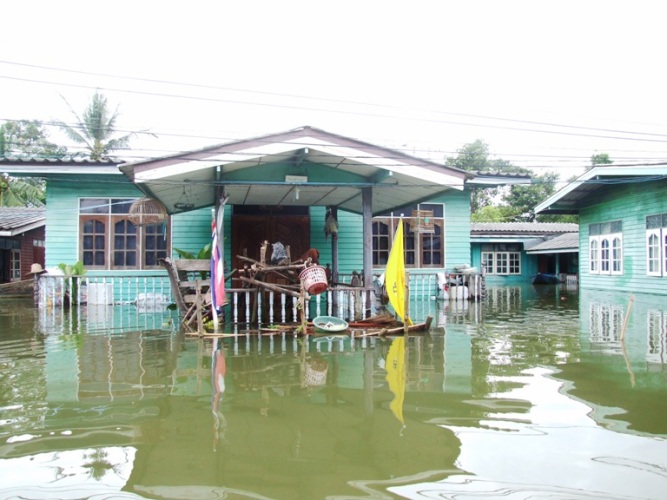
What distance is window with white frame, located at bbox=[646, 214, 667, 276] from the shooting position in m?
15.2

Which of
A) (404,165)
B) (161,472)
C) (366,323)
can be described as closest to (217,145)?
(404,165)

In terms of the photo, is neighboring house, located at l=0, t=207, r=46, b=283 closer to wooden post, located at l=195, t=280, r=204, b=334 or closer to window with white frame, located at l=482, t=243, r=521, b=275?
wooden post, located at l=195, t=280, r=204, b=334

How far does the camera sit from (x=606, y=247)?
60.5 ft

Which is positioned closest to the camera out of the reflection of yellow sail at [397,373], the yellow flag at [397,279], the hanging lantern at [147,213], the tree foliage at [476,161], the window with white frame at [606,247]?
the reflection of yellow sail at [397,373]

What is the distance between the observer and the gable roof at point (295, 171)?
874cm

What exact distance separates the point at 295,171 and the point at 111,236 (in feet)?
20.5

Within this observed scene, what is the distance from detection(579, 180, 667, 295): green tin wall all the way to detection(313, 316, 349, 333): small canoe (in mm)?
11280

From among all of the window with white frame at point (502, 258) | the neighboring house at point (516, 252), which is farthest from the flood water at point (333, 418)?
the window with white frame at point (502, 258)

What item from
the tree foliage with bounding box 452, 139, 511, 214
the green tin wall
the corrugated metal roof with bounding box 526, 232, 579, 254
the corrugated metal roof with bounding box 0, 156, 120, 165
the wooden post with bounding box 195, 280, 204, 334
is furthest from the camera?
the tree foliage with bounding box 452, 139, 511, 214

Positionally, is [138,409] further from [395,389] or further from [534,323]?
[534,323]

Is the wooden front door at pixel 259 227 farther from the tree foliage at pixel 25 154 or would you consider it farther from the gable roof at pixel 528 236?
the gable roof at pixel 528 236

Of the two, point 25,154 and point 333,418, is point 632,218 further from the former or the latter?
point 25,154

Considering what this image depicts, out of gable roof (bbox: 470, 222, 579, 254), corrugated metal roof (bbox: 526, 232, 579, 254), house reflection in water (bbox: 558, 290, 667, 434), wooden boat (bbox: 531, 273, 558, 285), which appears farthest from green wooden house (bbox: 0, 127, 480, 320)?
wooden boat (bbox: 531, 273, 558, 285)

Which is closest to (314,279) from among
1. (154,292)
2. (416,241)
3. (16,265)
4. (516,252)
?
(154,292)
